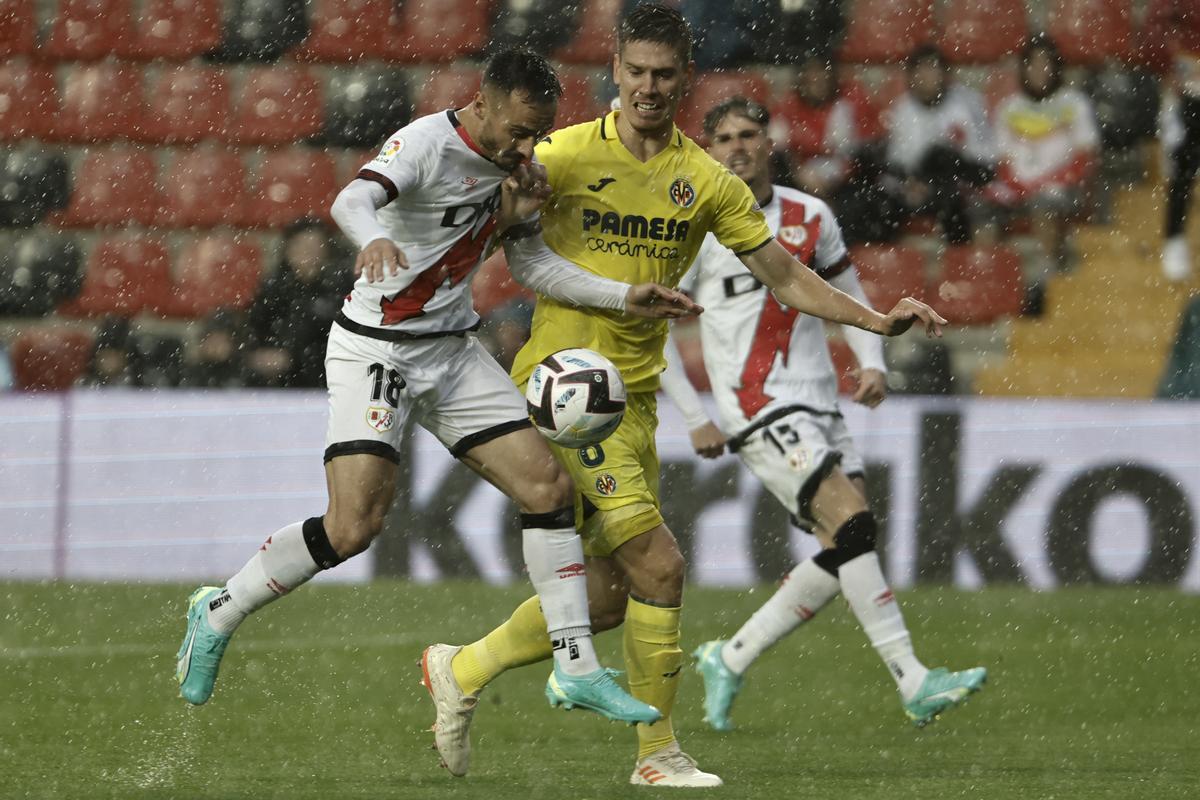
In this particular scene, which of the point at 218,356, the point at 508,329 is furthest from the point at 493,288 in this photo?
the point at 218,356

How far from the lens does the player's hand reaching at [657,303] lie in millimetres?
5137

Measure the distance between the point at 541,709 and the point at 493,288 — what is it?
5.79 m

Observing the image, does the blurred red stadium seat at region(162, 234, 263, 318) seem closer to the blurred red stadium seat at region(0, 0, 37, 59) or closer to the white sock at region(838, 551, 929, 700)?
the blurred red stadium seat at region(0, 0, 37, 59)

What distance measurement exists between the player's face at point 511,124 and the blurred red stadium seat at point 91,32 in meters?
10.0

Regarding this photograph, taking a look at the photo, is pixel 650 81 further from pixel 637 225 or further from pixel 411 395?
pixel 411 395

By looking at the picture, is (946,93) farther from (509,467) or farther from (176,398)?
(509,467)

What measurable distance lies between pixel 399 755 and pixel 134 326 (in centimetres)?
706

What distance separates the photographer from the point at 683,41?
5.41m

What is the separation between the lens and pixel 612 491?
18.0ft

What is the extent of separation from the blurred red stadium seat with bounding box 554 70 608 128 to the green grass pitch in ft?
14.8

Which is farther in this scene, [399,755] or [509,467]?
[399,755]

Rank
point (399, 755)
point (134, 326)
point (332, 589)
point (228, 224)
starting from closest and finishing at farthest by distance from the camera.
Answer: point (399, 755) → point (332, 589) → point (134, 326) → point (228, 224)

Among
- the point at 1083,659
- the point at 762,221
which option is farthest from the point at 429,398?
the point at 1083,659

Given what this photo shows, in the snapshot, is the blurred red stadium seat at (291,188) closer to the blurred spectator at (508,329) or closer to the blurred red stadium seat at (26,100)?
the blurred red stadium seat at (26,100)
